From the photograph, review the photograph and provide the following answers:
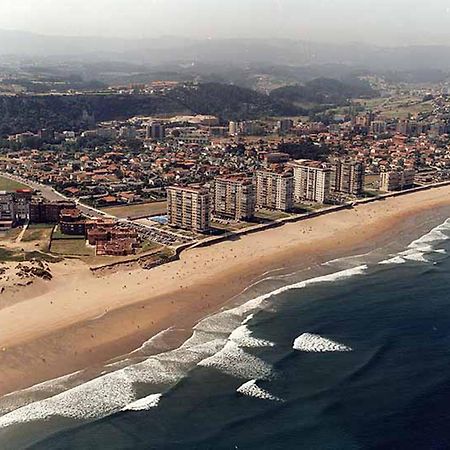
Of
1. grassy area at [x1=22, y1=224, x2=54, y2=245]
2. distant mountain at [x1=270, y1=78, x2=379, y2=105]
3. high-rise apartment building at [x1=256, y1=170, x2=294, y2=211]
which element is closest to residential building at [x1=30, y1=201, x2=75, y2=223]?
grassy area at [x1=22, y1=224, x2=54, y2=245]

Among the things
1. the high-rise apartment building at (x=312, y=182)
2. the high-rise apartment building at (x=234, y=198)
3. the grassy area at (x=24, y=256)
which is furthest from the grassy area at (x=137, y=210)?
the high-rise apartment building at (x=312, y=182)

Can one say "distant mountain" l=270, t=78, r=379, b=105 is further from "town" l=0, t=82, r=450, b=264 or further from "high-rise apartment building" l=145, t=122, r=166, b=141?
"high-rise apartment building" l=145, t=122, r=166, b=141

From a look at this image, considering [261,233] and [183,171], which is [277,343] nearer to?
[261,233]

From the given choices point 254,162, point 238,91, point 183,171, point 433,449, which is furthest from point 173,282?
point 238,91

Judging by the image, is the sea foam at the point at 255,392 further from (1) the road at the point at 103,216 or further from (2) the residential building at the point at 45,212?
(2) the residential building at the point at 45,212

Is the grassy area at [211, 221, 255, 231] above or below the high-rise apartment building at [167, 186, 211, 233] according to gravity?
below

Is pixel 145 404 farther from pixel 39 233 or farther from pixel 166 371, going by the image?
pixel 39 233
